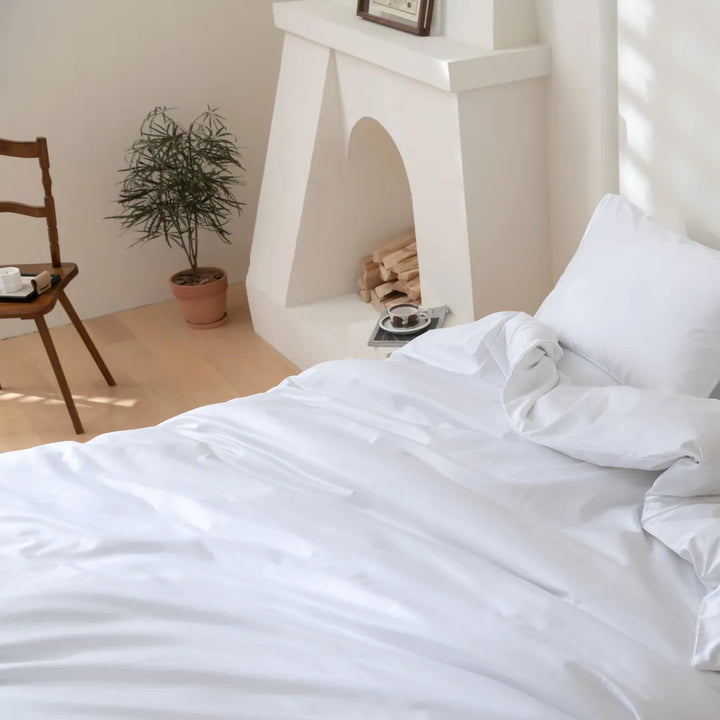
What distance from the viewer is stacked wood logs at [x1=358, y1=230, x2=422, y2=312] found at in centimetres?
425

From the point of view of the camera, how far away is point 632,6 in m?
3.03

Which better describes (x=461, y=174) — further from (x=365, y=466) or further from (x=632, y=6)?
(x=365, y=466)

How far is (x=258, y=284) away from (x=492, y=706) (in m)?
3.18

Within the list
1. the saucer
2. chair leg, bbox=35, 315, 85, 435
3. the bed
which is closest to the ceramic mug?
the saucer

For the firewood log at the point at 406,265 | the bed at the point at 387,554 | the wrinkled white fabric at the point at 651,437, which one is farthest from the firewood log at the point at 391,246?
the wrinkled white fabric at the point at 651,437

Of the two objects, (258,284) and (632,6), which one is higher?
(632,6)

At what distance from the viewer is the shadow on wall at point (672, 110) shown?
9.32 feet

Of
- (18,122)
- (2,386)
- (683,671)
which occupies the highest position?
(18,122)

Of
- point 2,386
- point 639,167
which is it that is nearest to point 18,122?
point 2,386

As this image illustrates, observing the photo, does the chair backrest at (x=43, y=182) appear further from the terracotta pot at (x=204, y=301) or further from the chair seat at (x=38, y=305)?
the terracotta pot at (x=204, y=301)

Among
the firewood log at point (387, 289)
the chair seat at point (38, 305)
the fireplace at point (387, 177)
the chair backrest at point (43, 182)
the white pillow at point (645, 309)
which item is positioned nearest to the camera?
the white pillow at point (645, 309)

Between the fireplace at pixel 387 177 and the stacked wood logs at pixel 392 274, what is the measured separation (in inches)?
2.5

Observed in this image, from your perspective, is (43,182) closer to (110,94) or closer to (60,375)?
(60,375)

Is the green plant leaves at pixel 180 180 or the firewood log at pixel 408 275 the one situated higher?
the green plant leaves at pixel 180 180
